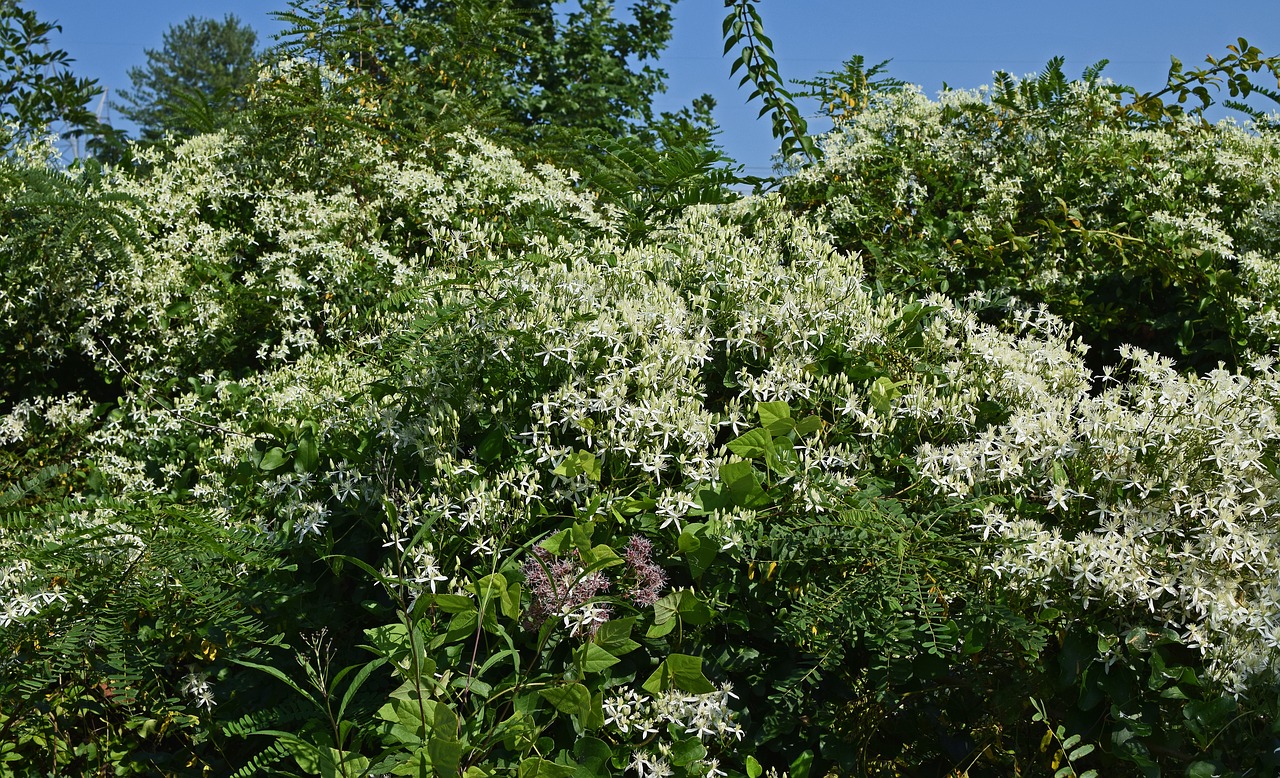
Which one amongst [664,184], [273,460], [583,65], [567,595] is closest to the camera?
[567,595]

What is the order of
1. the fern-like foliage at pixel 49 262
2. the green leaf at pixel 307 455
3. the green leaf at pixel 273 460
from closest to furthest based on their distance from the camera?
the green leaf at pixel 307 455 < the green leaf at pixel 273 460 < the fern-like foliage at pixel 49 262

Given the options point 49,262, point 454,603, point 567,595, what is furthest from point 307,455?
point 49,262

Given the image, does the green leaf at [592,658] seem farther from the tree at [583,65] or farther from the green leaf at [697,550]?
the tree at [583,65]

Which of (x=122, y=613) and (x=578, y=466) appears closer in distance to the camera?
(x=578, y=466)

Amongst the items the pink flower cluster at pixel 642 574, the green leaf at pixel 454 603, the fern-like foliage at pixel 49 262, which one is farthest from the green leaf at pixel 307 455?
the fern-like foliage at pixel 49 262

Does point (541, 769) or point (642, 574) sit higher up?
point (642, 574)

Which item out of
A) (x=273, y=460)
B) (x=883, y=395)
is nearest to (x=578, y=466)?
(x=883, y=395)

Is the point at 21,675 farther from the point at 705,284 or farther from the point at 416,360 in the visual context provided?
the point at 705,284

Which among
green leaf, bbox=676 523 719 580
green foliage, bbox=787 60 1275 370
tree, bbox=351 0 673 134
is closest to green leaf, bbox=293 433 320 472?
green leaf, bbox=676 523 719 580

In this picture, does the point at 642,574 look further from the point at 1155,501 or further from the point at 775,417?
the point at 1155,501

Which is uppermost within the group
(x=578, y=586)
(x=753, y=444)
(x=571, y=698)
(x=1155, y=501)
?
(x=753, y=444)

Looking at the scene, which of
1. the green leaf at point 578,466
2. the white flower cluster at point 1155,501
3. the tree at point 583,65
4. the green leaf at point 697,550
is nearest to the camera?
the white flower cluster at point 1155,501

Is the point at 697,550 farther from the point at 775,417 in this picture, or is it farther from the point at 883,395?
the point at 883,395

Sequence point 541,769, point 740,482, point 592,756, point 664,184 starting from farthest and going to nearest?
point 664,184, point 740,482, point 592,756, point 541,769
